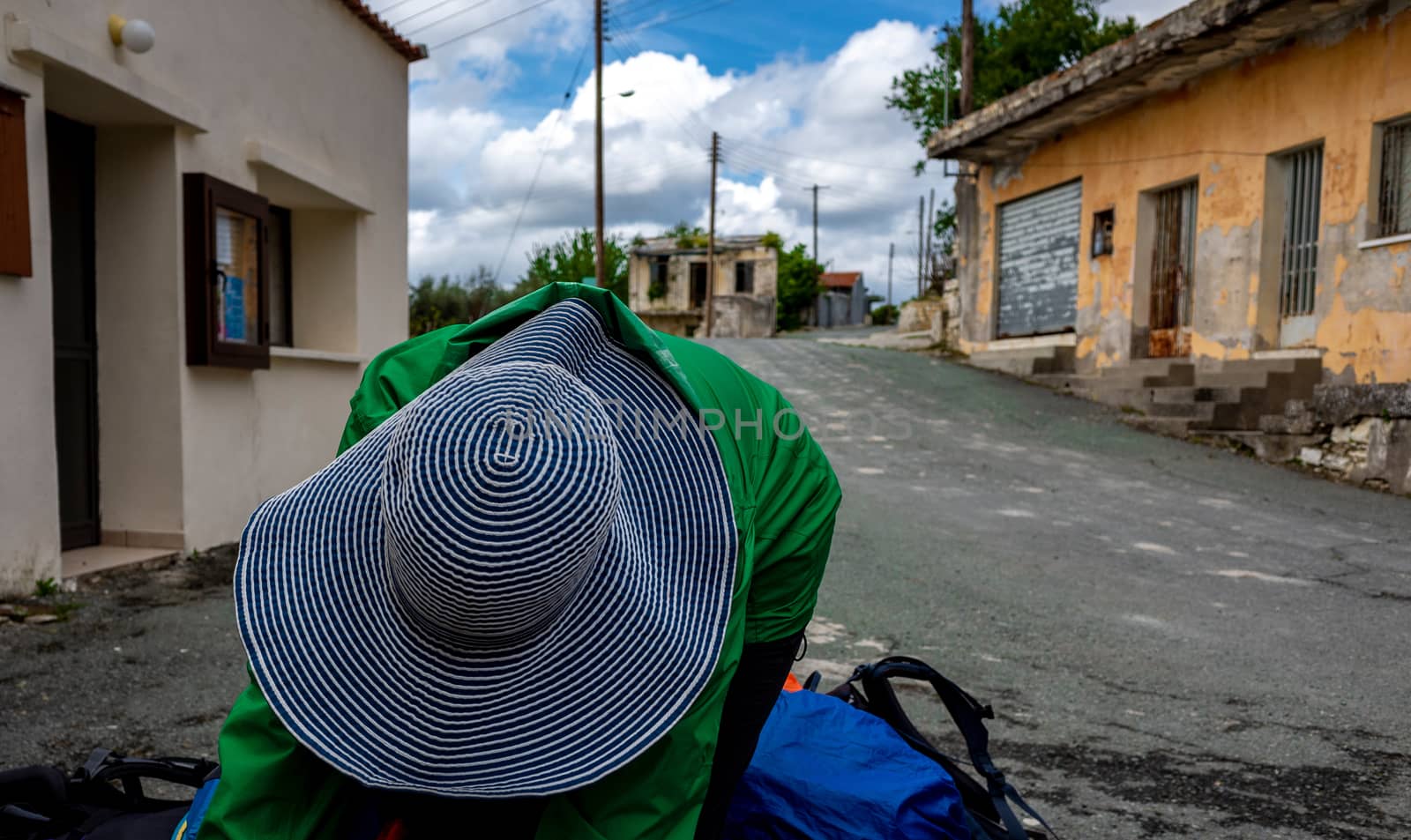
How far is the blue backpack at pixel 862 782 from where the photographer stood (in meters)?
1.50

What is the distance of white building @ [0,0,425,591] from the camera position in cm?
433

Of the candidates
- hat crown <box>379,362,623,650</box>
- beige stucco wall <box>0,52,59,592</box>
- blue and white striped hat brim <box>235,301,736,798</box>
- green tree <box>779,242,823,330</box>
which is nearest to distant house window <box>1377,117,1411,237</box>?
blue and white striped hat brim <box>235,301,736,798</box>

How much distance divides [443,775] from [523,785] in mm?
92

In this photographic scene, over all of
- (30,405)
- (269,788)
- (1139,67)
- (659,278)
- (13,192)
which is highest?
(1139,67)

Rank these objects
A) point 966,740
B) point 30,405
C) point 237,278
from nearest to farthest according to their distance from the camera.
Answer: point 966,740
point 30,405
point 237,278

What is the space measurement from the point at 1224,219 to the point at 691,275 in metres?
29.8

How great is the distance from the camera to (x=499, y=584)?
94 centimetres

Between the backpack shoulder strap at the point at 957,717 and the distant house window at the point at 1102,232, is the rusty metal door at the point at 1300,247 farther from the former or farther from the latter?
the backpack shoulder strap at the point at 957,717

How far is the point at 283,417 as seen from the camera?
21.9 feet

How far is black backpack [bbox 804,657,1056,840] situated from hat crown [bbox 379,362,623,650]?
98cm

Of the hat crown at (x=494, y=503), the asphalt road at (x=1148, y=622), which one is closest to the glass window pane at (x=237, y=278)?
the asphalt road at (x=1148, y=622)

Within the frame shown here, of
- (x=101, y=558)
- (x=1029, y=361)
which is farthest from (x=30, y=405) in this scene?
(x=1029, y=361)

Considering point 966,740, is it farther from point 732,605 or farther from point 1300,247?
point 1300,247

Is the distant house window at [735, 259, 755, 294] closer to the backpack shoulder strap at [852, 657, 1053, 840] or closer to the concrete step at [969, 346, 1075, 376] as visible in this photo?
the concrete step at [969, 346, 1075, 376]
